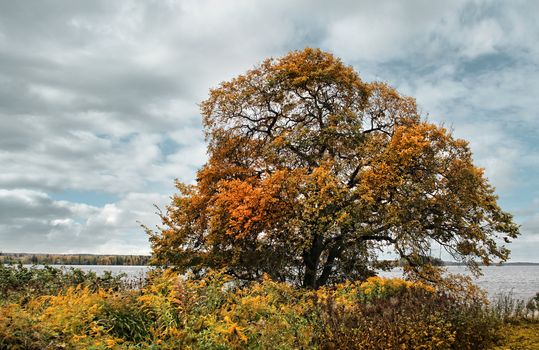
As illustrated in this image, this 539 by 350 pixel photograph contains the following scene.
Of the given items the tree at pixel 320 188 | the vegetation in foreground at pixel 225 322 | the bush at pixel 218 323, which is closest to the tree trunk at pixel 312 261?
the tree at pixel 320 188

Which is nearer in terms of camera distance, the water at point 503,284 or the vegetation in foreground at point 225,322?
the vegetation in foreground at point 225,322

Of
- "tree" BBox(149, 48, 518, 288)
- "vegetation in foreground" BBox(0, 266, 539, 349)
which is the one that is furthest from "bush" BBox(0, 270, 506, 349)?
"tree" BBox(149, 48, 518, 288)

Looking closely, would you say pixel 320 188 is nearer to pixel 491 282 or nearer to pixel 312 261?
pixel 312 261

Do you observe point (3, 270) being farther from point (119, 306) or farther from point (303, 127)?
point (303, 127)

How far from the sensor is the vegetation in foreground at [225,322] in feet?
19.9

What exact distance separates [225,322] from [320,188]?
1040cm

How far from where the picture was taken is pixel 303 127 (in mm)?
19734

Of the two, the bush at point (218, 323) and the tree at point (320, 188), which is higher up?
the tree at point (320, 188)

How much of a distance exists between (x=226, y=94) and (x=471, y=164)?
9.98m

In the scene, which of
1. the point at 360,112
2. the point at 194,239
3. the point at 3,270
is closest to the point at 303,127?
the point at 360,112

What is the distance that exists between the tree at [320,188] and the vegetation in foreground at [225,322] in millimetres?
7012

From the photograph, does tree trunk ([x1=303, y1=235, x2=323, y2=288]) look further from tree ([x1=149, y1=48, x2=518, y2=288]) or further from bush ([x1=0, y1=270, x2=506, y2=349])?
bush ([x1=0, y1=270, x2=506, y2=349])

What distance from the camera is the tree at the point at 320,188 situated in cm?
1731

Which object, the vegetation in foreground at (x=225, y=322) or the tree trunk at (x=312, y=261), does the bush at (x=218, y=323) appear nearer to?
the vegetation in foreground at (x=225, y=322)
